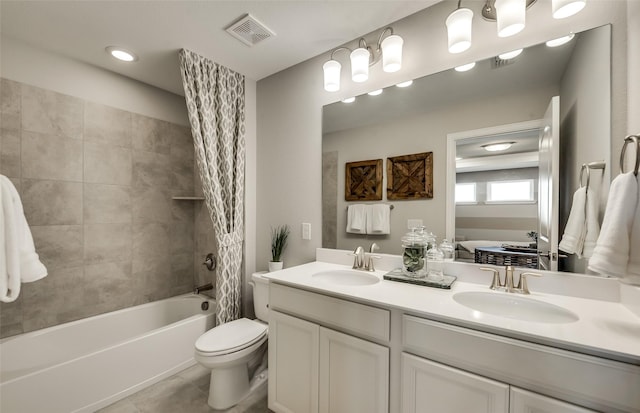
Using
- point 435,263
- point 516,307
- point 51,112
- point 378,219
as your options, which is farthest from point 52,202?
point 516,307

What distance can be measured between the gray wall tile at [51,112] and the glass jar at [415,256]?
2627 millimetres

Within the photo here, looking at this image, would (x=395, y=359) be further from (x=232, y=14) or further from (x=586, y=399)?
(x=232, y=14)

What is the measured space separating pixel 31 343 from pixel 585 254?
3210 mm

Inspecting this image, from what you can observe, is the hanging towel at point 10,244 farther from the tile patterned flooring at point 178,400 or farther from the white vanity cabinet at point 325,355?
the white vanity cabinet at point 325,355

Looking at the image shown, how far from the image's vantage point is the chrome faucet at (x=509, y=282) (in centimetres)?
113

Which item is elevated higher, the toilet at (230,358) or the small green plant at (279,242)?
the small green plant at (279,242)

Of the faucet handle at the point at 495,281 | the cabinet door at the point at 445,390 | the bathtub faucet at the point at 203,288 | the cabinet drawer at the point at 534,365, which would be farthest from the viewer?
the bathtub faucet at the point at 203,288

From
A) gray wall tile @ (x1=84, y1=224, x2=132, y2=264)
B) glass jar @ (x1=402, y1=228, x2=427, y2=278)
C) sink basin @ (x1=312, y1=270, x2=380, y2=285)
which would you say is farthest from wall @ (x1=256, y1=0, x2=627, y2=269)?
gray wall tile @ (x1=84, y1=224, x2=132, y2=264)

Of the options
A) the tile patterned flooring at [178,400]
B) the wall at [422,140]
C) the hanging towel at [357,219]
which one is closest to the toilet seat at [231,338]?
the tile patterned flooring at [178,400]

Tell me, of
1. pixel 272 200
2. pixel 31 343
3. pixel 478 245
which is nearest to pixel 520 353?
pixel 478 245

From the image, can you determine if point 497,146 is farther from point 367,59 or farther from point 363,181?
point 367,59

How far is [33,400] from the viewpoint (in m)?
1.39

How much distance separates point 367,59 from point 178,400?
2.52 m

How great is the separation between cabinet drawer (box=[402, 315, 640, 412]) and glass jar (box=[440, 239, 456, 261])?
55cm
